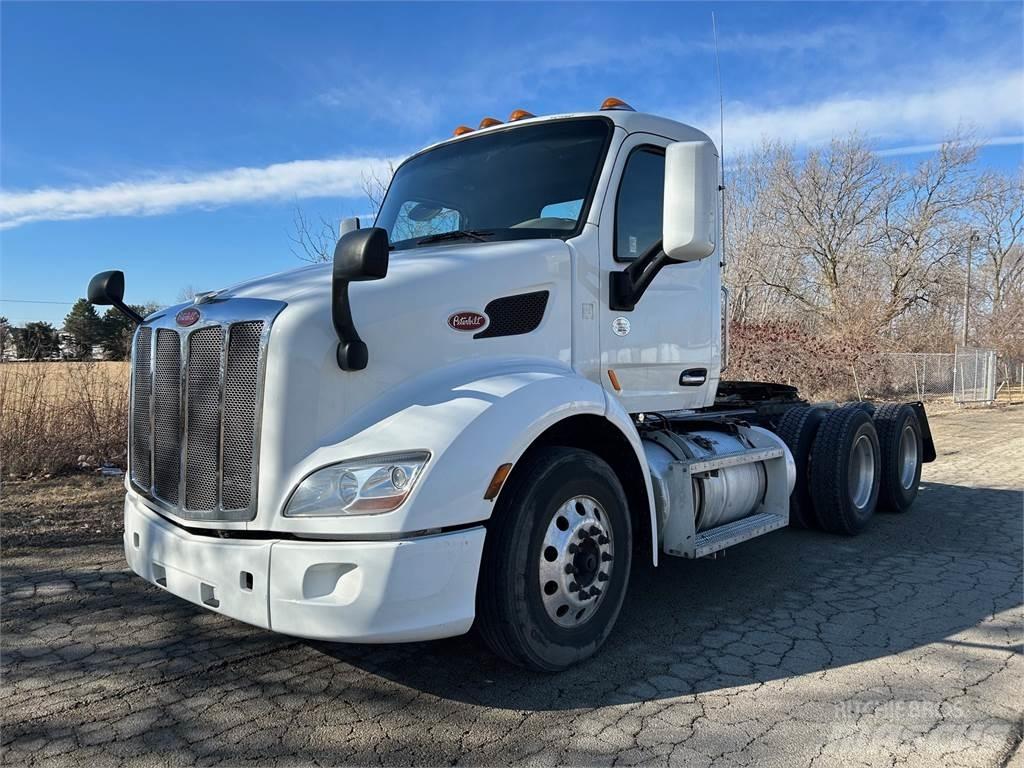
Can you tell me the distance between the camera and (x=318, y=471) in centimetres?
296

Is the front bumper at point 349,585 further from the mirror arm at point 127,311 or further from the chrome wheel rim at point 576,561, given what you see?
the mirror arm at point 127,311

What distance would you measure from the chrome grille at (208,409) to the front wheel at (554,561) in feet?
3.50

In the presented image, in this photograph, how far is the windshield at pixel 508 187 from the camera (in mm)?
4156

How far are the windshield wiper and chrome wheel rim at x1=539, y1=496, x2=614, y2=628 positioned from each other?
1.55 meters

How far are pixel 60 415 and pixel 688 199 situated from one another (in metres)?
7.49

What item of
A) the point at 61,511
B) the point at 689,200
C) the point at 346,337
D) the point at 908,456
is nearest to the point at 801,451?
the point at 908,456

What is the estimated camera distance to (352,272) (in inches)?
114

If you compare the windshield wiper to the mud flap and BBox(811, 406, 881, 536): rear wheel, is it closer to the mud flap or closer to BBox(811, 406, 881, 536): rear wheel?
BBox(811, 406, 881, 536): rear wheel

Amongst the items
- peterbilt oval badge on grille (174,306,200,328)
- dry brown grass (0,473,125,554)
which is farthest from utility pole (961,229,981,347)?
peterbilt oval badge on grille (174,306,200,328)

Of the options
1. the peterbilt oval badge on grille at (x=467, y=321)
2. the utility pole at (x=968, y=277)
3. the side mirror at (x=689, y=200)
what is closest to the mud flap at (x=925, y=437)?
the side mirror at (x=689, y=200)

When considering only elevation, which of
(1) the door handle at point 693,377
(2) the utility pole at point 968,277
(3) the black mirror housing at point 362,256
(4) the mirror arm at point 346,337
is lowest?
(1) the door handle at point 693,377

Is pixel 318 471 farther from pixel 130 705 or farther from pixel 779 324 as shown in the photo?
pixel 779 324

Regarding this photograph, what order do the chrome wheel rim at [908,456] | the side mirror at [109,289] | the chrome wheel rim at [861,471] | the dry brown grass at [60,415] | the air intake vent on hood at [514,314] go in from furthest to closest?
1. the dry brown grass at [60,415]
2. the chrome wheel rim at [908,456]
3. the chrome wheel rim at [861,471]
4. the side mirror at [109,289]
5. the air intake vent on hood at [514,314]

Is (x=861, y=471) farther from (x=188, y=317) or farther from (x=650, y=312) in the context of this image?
(x=188, y=317)
